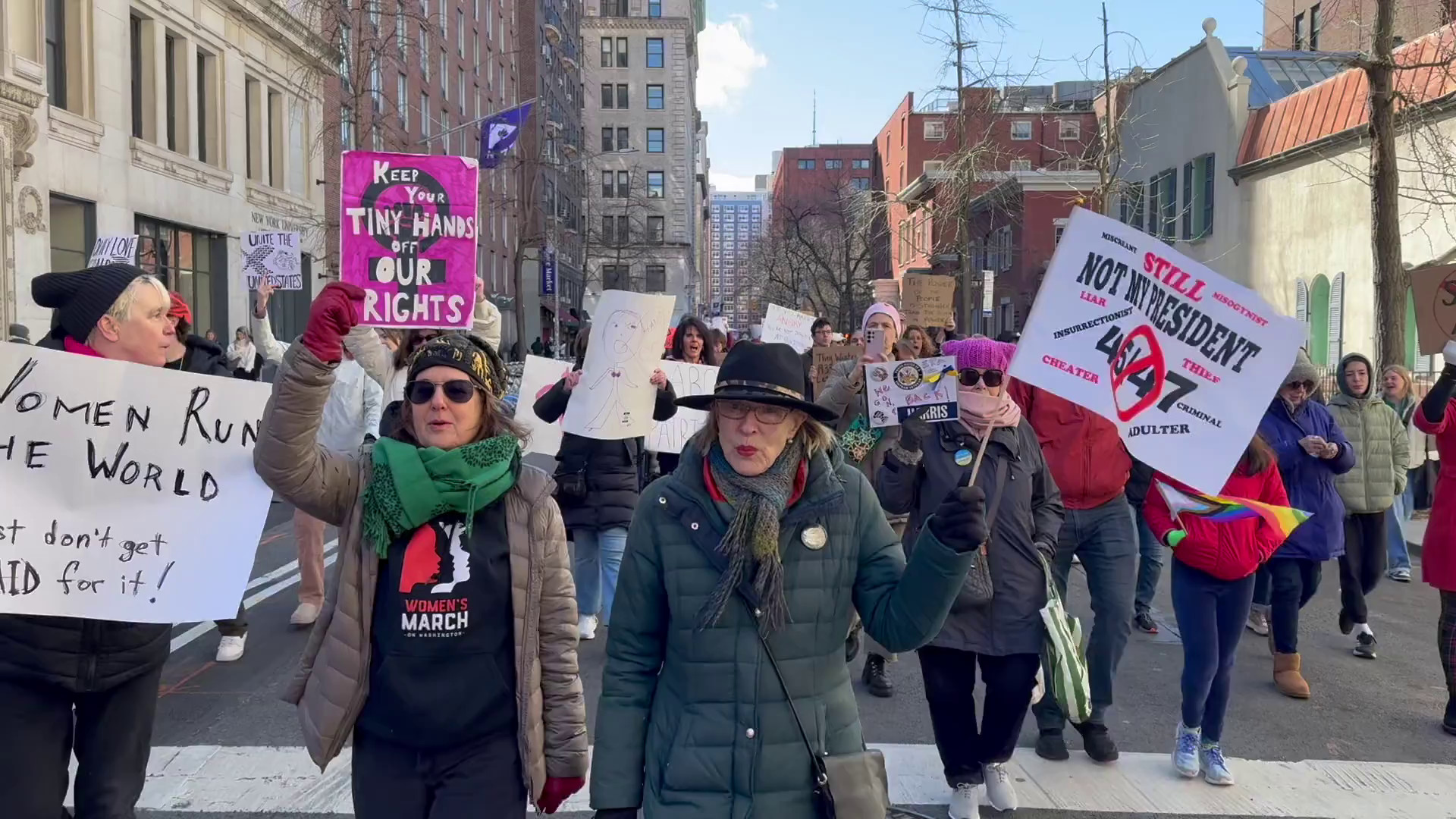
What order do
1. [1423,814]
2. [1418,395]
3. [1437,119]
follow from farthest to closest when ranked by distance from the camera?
1. [1437,119]
2. [1418,395]
3. [1423,814]

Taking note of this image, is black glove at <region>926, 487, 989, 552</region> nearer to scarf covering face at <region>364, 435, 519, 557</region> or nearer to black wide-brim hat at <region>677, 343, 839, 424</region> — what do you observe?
black wide-brim hat at <region>677, 343, 839, 424</region>

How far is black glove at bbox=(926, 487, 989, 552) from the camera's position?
2.47 metres

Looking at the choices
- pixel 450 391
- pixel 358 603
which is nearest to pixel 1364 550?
pixel 450 391

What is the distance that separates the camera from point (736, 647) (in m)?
2.67

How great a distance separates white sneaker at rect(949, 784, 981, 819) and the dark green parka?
70.1 inches

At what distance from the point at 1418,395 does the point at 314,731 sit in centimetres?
1635

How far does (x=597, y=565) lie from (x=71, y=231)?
55.6ft

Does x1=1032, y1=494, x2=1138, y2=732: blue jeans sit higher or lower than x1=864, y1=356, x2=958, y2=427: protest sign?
lower

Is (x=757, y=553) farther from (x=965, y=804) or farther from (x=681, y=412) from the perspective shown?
(x=681, y=412)

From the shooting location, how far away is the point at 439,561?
2850 millimetres

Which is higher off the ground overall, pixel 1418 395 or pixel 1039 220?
pixel 1039 220

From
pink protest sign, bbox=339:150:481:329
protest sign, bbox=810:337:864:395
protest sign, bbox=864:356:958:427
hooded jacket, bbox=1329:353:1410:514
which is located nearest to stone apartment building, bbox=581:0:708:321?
protest sign, bbox=810:337:864:395

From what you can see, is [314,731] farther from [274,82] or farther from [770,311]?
[274,82]

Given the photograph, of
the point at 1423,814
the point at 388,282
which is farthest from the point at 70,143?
the point at 1423,814
